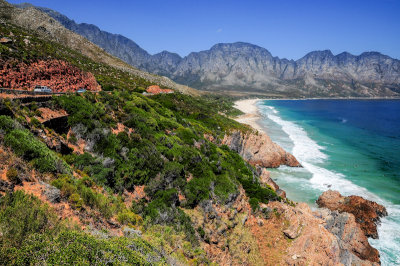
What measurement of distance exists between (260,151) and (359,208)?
2202 cm

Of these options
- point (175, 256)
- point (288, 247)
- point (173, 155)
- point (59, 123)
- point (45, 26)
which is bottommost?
point (288, 247)

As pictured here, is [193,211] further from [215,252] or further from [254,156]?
[254,156]

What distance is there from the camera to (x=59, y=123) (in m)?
18.6

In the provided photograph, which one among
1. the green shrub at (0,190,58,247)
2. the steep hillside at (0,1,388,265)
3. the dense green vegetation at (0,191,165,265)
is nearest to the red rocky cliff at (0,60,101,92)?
the steep hillside at (0,1,388,265)

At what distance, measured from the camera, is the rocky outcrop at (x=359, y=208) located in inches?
1093

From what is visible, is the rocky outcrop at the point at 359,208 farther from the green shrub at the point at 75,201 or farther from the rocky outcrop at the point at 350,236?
the green shrub at the point at 75,201

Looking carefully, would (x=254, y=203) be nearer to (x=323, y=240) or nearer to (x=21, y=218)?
(x=323, y=240)

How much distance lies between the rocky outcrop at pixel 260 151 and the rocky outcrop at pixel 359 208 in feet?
50.7

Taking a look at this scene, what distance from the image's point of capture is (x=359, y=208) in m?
30.1

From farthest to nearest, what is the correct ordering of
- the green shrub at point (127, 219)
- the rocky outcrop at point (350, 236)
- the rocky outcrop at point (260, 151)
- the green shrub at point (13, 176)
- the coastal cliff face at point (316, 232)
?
the rocky outcrop at point (260, 151) < the rocky outcrop at point (350, 236) < the coastal cliff face at point (316, 232) < the green shrub at point (127, 219) < the green shrub at point (13, 176)

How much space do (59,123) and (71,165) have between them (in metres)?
4.85

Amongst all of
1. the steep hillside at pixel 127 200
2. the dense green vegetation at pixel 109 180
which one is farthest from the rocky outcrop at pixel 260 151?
the steep hillside at pixel 127 200

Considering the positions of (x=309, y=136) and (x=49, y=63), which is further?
(x=309, y=136)

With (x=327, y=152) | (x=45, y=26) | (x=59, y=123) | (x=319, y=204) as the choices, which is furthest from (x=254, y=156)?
(x=45, y=26)
